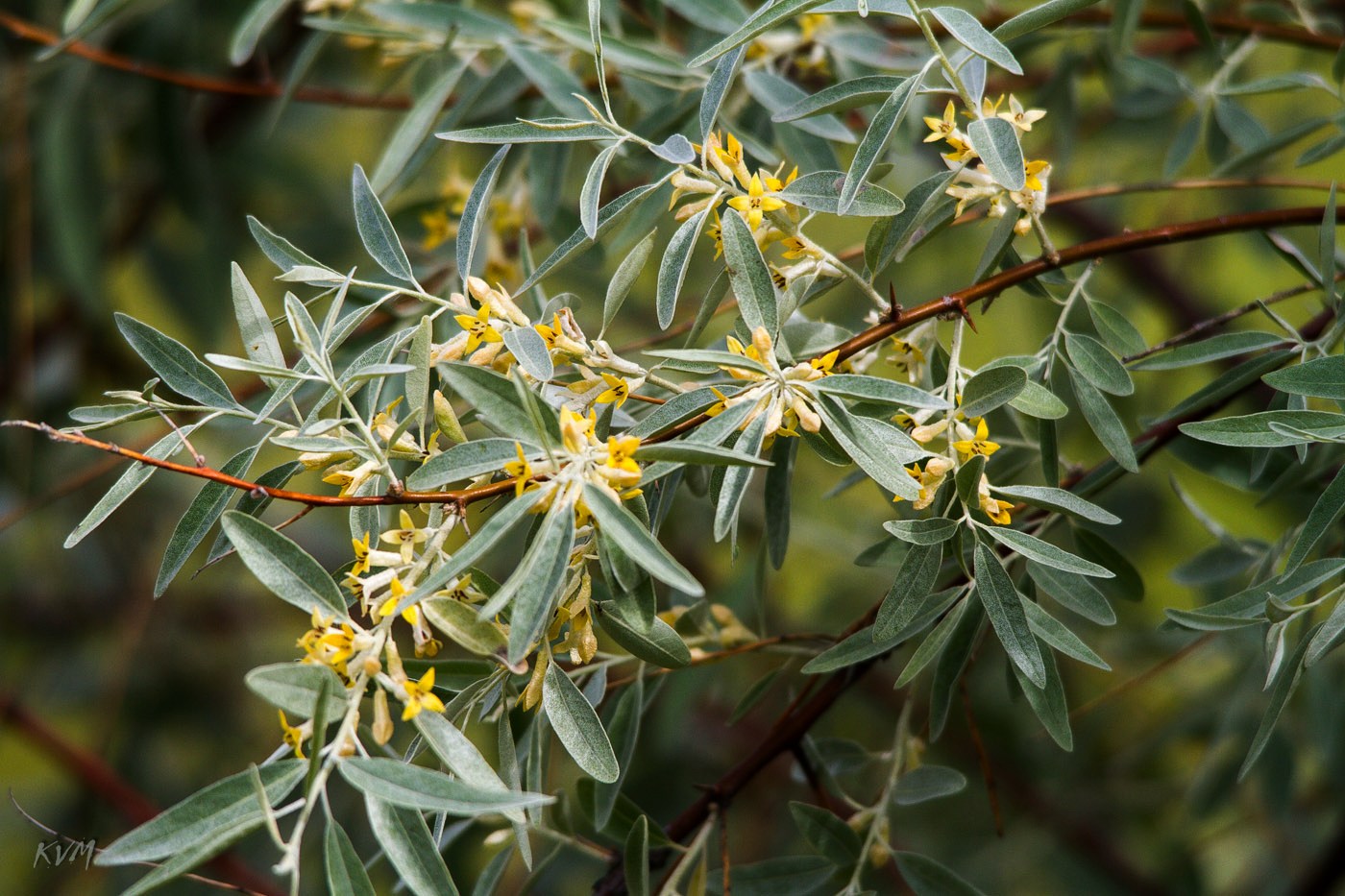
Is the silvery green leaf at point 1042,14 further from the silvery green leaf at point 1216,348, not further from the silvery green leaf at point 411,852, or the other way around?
the silvery green leaf at point 411,852

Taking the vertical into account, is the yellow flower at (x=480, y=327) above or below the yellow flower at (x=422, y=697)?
above

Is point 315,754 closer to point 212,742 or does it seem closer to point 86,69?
point 86,69

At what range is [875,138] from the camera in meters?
0.48

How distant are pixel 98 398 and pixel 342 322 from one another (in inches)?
57.8

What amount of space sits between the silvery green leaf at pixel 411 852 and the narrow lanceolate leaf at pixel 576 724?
7 cm

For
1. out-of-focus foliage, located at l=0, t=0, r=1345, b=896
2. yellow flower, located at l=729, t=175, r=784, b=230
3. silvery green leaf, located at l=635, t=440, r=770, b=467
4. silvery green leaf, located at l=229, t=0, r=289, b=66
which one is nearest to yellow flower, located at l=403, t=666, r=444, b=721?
out-of-focus foliage, located at l=0, t=0, r=1345, b=896

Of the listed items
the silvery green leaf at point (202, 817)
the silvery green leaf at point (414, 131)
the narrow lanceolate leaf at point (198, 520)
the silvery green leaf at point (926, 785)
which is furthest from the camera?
the silvery green leaf at point (414, 131)

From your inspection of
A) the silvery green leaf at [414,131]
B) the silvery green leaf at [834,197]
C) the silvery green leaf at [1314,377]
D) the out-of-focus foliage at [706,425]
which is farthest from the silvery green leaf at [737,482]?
the silvery green leaf at [414,131]

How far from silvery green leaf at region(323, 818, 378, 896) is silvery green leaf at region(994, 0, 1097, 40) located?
42 cm

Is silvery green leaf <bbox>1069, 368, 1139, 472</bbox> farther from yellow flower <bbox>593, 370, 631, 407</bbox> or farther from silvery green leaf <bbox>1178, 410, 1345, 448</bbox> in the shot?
yellow flower <bbox>593, 370, 631, 407</bbox>

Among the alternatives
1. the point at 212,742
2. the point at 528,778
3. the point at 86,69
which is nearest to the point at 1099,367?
the point at 528,778

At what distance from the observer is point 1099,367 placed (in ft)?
1.76

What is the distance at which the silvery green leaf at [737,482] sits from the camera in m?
0.43

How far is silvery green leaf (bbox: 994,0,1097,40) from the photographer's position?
0.46m
